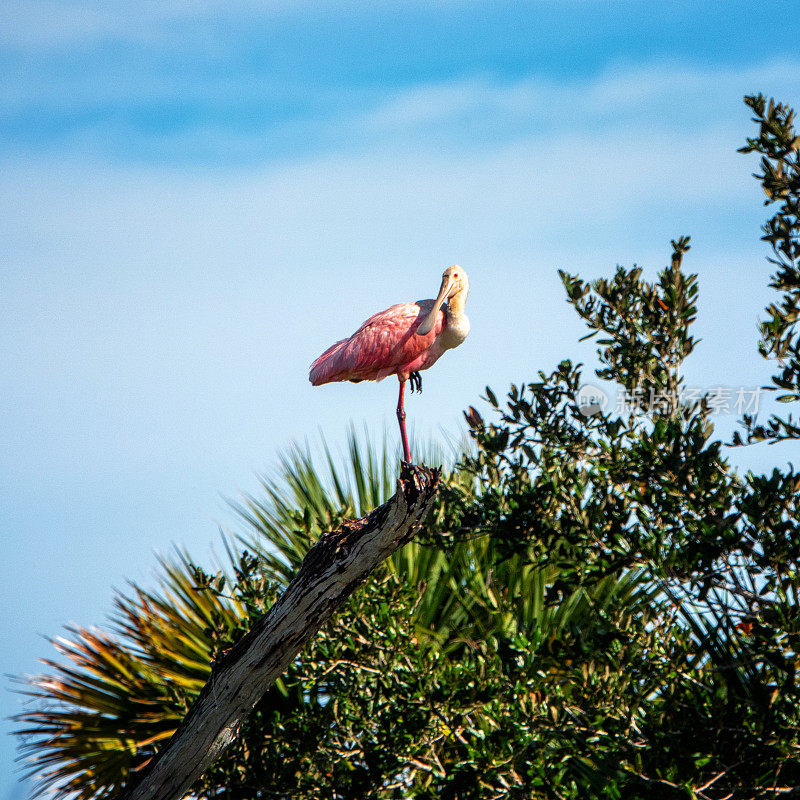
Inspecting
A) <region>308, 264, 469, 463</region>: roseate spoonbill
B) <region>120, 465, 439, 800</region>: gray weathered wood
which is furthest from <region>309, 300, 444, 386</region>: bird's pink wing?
<region>120, 465, 439, 800</region>: gray weathered wood

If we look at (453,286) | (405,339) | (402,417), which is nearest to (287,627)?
(402,417)

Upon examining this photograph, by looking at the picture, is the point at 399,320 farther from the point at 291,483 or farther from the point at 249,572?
the point at 291,483

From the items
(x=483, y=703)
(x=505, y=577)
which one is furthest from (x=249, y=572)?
(x=505, y=577)

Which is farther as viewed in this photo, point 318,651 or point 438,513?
point 318,651

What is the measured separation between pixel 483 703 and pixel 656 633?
4.25ft

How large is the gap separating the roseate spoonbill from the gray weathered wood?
2.40 feet

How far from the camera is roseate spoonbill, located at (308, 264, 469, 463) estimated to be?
5.77 metres

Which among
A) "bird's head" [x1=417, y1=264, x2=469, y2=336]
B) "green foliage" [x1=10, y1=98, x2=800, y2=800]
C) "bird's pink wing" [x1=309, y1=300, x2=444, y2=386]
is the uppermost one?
"bird's head" [x1=417, y1=264, x2=469, y2=336]

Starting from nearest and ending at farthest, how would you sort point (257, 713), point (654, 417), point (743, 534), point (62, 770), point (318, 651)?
point (743, 534) → point (654, 417) → point (318, 651) → point (257, 713) → point (62, 770)

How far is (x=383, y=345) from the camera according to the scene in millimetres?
5781

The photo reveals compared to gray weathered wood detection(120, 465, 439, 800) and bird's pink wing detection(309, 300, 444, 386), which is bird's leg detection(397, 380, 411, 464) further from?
gray weathered wood detection(120, 465, 439, 800)

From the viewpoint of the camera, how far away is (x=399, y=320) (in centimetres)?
584

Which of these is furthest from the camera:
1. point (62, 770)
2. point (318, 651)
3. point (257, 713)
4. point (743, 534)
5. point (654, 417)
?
point (62, 770)

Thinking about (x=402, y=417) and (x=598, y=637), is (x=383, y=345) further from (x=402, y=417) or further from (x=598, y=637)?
(x=598, y=637)
